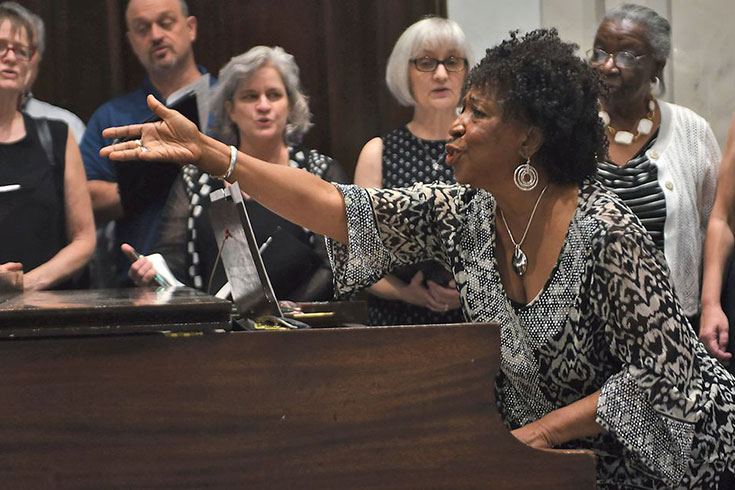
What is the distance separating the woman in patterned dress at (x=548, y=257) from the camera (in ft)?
6.10

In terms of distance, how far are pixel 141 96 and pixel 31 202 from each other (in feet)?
2.15

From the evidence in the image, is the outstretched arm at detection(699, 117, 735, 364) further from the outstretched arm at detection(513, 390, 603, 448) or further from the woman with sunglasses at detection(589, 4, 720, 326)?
the outstretched arm at detection(513, 390, 603, 448)

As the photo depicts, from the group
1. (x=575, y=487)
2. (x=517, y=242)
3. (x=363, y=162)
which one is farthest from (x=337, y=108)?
(x=575, y=487)

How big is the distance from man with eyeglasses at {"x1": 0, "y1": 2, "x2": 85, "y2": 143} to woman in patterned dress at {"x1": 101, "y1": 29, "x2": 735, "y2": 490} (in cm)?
145

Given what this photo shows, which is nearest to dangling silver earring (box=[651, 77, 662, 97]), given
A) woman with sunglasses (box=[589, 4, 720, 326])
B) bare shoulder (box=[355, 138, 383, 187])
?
woman with sunglasses (box=[589, 4, 720, 326])

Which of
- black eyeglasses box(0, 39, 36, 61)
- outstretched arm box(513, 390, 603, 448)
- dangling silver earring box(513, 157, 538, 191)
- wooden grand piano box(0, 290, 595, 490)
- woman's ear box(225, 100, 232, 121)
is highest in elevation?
black eyeglasses box(0, 39, 36, 61)

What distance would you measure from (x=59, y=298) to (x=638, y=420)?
3.36 ft

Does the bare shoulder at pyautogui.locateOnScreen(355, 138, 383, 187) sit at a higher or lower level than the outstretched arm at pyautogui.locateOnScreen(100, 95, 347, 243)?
lower

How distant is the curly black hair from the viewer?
205 centimetres

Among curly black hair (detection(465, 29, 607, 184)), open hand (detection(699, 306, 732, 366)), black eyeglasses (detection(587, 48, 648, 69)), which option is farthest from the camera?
black eyeglasses (detection(587, 48, 648, 69))

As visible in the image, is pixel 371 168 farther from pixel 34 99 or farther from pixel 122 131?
pixel 122 131

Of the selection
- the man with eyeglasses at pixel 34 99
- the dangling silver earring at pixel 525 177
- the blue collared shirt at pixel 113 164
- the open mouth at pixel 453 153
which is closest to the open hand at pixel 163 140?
the open mouth at pixel 453 153

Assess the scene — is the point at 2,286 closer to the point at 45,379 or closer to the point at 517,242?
the point at 45,379

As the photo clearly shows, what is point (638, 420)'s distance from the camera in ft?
6.13
